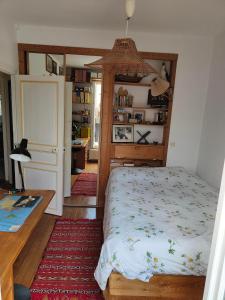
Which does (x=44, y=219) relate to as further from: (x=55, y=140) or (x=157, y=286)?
(x=157, y=286)

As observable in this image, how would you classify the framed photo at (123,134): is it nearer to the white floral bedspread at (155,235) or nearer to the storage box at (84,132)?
the white floral bedspread at (155,235)

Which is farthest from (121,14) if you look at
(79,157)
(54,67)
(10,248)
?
(79,157)

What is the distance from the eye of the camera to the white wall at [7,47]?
259 cm

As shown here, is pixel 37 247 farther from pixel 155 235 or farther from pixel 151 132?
→ pixel 151 132

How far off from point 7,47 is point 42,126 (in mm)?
1055

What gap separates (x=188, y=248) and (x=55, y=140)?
2174 millimetres

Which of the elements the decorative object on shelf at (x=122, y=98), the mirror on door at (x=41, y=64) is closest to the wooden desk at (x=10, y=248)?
the decorative object on shelf at (x=122, y=98)

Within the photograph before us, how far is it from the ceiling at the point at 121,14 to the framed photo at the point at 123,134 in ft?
4.48

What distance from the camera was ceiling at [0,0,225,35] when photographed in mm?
2197

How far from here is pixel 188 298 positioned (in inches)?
60.1

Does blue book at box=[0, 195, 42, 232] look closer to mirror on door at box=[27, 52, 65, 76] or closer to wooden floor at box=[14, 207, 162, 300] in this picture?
wooden floor at box=[14, 207, 162, 300]

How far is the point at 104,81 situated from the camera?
10.4 ft

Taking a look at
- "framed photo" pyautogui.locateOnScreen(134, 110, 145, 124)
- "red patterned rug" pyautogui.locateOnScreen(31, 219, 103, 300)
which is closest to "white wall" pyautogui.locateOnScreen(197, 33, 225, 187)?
"framed photo" pyautogui.locateOnScreen(134, 110, 145, 124)

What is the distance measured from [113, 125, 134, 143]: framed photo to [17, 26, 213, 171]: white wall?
2.08 feet
